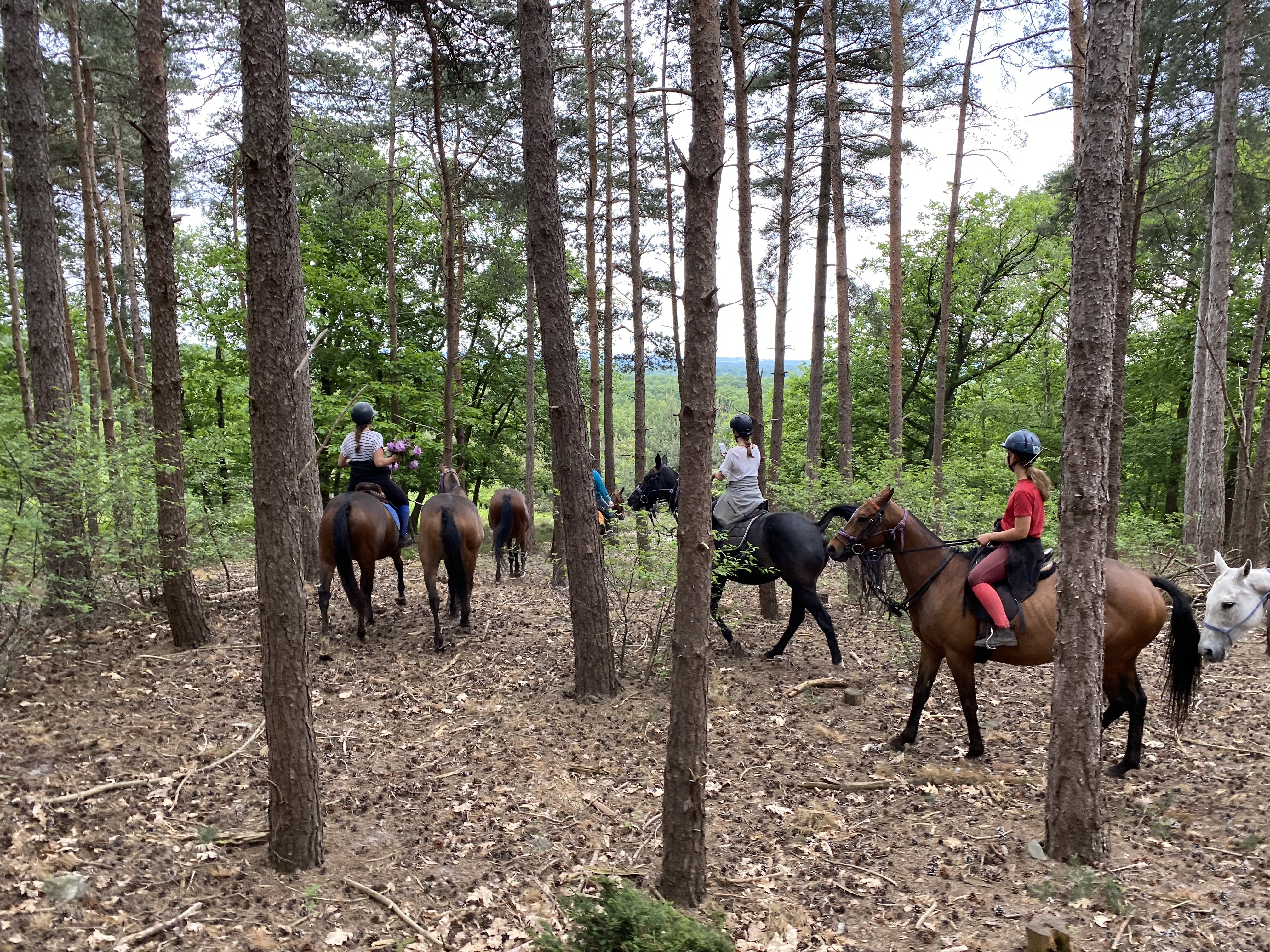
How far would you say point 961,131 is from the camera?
14.0 meters

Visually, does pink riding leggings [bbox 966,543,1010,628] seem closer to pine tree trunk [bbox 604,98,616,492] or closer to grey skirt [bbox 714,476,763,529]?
grey skirt [bbox 714,476,763,529]

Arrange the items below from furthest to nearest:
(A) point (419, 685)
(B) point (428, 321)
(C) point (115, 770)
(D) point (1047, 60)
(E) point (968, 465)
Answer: (B) point (428, 321)
(E) point (968, 465)
(D) point (1047, 60)
(A) point (419, 685)
(C) point (115, 770)

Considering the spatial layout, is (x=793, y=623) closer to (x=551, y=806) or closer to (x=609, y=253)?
(x=551, y=806)

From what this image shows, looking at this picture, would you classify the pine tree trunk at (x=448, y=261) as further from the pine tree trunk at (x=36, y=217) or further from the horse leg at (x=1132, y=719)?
the horse leg at (x=1132, y=719)

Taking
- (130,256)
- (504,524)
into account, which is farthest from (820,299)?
(130,256)

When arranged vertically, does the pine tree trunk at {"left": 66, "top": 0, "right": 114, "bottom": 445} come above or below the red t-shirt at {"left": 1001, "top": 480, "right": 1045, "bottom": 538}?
above

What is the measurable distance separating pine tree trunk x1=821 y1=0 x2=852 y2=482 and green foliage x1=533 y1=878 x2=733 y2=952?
9070mm

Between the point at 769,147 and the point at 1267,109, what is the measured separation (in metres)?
9.45

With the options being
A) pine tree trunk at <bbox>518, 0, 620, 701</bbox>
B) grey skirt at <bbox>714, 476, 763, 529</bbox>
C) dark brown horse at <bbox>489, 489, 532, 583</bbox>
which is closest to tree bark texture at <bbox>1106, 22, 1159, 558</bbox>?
grey skirt at <bbox>714, 476, 763, 529</bbox>

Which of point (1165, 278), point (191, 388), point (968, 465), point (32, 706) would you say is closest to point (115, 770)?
point (32, 706)

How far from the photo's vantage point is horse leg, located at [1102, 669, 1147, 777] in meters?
5.71

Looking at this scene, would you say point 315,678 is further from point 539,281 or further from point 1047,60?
point 1047,60

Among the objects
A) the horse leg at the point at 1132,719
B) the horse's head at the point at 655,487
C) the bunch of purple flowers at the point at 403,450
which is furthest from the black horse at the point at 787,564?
the horse's head at the point at 655,487

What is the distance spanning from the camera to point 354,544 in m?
8.22
